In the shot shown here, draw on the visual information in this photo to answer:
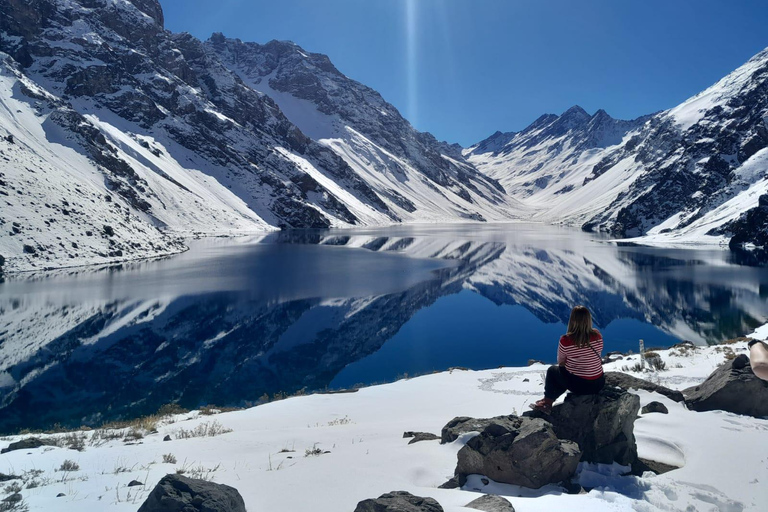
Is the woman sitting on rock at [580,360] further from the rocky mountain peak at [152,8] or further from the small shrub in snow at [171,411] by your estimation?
the rocky mountain peak at [152,8]

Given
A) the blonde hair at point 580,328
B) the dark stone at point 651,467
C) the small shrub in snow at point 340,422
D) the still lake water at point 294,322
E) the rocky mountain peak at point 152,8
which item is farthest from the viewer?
the rocky mountain peak at point 152,8

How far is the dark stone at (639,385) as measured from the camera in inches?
363

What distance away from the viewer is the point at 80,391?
20531 mm

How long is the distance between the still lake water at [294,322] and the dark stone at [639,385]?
44.7 ft

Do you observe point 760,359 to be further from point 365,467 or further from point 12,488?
point 12,488

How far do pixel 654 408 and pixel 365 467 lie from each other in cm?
581

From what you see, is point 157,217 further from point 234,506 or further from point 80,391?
point 234,506

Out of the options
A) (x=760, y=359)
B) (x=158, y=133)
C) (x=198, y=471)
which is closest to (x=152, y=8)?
(x=158, y=133)

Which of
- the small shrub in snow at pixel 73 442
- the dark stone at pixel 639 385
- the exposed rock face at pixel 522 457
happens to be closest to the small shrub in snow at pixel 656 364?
the dark stone at pixel 639 385

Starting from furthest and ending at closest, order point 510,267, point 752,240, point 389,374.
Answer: point 752,240 < point 510,267 < point 389,374

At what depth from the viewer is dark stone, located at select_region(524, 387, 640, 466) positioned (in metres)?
6.79

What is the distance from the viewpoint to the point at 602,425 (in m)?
6.83

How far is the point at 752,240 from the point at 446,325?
7162 centimetres

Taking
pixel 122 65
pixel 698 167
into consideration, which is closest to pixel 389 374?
pixel 698 167
